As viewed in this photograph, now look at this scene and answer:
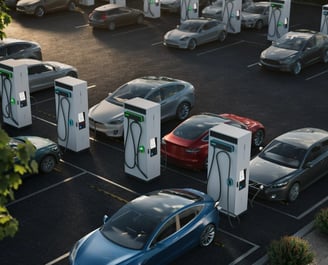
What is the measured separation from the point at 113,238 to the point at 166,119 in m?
8.59

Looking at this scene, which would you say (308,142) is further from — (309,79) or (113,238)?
(309,79)

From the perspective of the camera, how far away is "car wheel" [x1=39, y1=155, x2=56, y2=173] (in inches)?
690

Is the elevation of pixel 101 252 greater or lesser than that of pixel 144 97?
lesser

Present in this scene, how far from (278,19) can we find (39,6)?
1285cm

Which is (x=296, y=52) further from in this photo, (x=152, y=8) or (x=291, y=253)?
(x=291, y=253)

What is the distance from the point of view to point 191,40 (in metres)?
29.3

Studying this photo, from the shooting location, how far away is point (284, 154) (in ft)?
55.8

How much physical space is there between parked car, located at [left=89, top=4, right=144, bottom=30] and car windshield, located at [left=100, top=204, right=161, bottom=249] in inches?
798

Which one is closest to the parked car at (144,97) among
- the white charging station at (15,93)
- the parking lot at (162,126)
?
the parking lot at (162,126)

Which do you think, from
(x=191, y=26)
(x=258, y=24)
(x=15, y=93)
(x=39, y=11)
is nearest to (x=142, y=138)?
(x=15, y=93)

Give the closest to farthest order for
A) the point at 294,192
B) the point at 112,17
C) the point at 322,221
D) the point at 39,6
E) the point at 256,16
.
A: the point at 322,221 → the point at 294,192 → the point at 112,17 → the point at 256,16 → the point at 39,6

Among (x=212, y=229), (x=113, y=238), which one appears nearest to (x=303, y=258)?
(x=212, y=229)

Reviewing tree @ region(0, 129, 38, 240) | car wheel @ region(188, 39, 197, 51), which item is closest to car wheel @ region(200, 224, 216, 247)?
tree @ region(0, 129, 38, 240)

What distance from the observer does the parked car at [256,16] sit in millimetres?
33000
